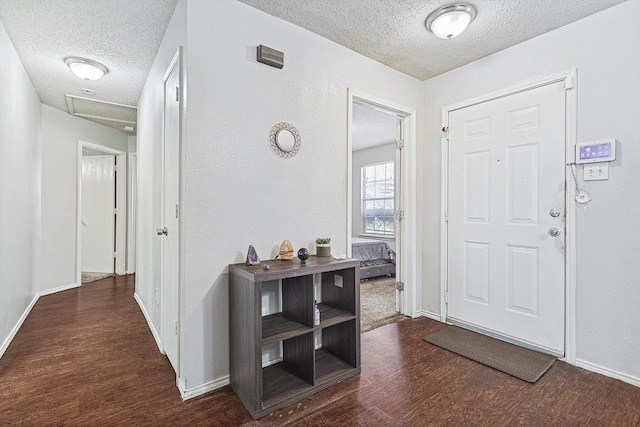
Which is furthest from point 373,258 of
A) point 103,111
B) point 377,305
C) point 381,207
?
point 103,111

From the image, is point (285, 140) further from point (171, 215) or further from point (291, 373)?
point (291, 373)

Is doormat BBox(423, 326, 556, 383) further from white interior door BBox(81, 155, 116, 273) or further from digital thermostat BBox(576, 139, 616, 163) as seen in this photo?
white interior door BBox(81, 155, 116, 273)

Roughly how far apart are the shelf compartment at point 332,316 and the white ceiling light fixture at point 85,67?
2.98 metres

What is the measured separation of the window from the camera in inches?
241

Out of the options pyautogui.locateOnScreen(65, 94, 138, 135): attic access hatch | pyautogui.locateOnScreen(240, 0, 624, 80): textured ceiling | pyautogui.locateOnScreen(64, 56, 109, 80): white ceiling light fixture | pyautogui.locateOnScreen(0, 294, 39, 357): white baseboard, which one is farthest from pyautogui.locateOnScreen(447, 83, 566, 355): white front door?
pyautogui.locateOnScreen(65, 94, 138, 135): attic access hatch

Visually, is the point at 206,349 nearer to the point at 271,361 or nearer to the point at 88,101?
the point at 271,361

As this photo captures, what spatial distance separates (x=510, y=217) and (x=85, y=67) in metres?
3.99

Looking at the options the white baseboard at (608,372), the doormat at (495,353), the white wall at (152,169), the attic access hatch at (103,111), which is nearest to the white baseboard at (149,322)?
the white wall at (152,169)

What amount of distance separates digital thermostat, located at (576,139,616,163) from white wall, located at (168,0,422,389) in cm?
169

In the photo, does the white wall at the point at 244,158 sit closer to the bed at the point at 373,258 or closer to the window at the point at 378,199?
the bed at the point at 373,258

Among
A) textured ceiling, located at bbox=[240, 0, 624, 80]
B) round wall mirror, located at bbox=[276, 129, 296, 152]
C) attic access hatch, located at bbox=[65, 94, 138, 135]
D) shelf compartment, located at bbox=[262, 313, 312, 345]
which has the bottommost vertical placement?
shelf compartment, located at bbox=[262, 313, 312, 345]

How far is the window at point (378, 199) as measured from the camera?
20.1 ft

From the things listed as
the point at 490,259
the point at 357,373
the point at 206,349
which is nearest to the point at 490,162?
the point at 490,259

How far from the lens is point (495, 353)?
2330 millimetres
